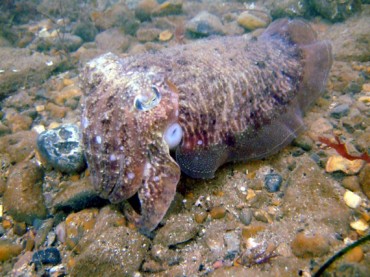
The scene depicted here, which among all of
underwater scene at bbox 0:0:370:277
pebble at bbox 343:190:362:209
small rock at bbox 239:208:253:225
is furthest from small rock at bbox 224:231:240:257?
pebble at bbox 343:190:362:209

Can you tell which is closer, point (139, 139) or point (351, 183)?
point (139, 139)

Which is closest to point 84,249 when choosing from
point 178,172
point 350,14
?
point 178,172

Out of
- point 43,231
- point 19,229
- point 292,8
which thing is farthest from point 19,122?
point 292,8

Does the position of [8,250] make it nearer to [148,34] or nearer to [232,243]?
[232,243]

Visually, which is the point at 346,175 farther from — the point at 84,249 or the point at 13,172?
the point at 13,172

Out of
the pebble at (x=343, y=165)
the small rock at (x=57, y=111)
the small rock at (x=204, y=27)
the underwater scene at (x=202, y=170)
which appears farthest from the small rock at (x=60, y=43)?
the pebble at (x=343, y=165)
